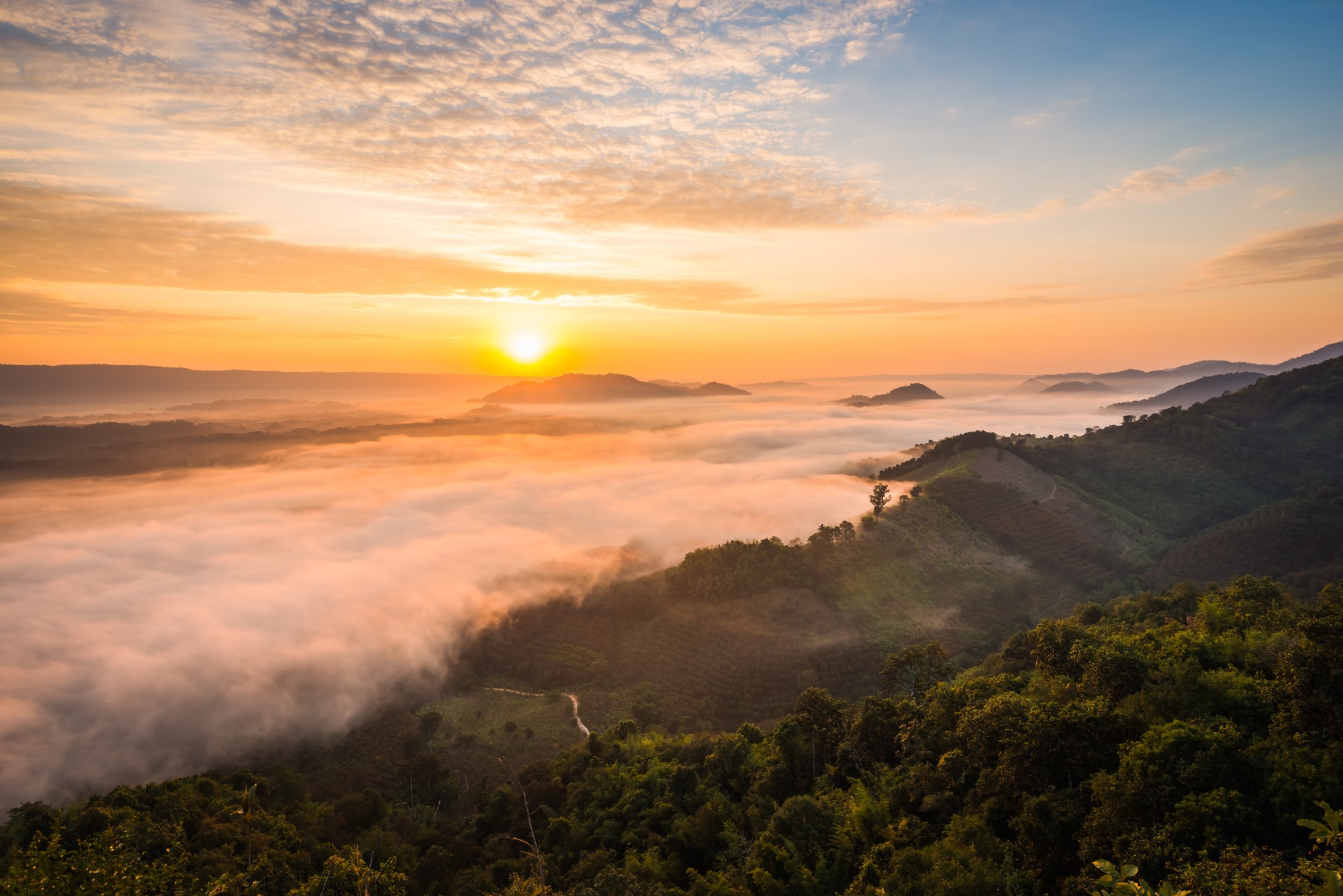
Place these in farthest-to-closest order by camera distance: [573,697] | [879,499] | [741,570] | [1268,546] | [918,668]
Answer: [879,499] < [741,570] < [1268,546] < [573,697] < [918,668]

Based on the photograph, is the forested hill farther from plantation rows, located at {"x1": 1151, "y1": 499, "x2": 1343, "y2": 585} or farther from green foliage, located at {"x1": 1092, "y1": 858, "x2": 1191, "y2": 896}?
plantation rows, located at {"x1": 1151, "y1": 499, "x2": 1343, "y2": 585}

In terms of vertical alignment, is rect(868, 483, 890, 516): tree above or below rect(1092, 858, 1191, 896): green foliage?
below

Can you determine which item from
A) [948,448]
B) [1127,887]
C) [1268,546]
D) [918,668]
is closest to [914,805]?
[1127,887]

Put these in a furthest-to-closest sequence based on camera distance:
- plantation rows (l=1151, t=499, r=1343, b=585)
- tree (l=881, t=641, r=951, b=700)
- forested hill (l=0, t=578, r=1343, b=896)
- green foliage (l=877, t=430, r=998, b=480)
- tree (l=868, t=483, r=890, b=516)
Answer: green foliage (l=877, t=430, r=998, b=480)
tree (l=868, t=483, r=890, b=516)
plantation rows (l=1151, t=499, r=1343, b=585)
tree (l=881, t=641, r=951, b=700)
forested hill (l=0, t=578, r=1343, b=896)

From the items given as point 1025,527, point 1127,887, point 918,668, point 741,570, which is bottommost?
point 741,570

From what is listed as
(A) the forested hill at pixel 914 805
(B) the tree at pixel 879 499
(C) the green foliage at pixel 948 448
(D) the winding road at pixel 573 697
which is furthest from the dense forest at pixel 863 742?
(C) the green foliage at pixel 948 448

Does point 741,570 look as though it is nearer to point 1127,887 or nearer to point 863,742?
point 863,742

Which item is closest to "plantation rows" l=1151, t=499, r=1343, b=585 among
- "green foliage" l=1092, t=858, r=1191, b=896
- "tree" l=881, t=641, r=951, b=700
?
"tree" l=881, t=641, r=951, b=700
